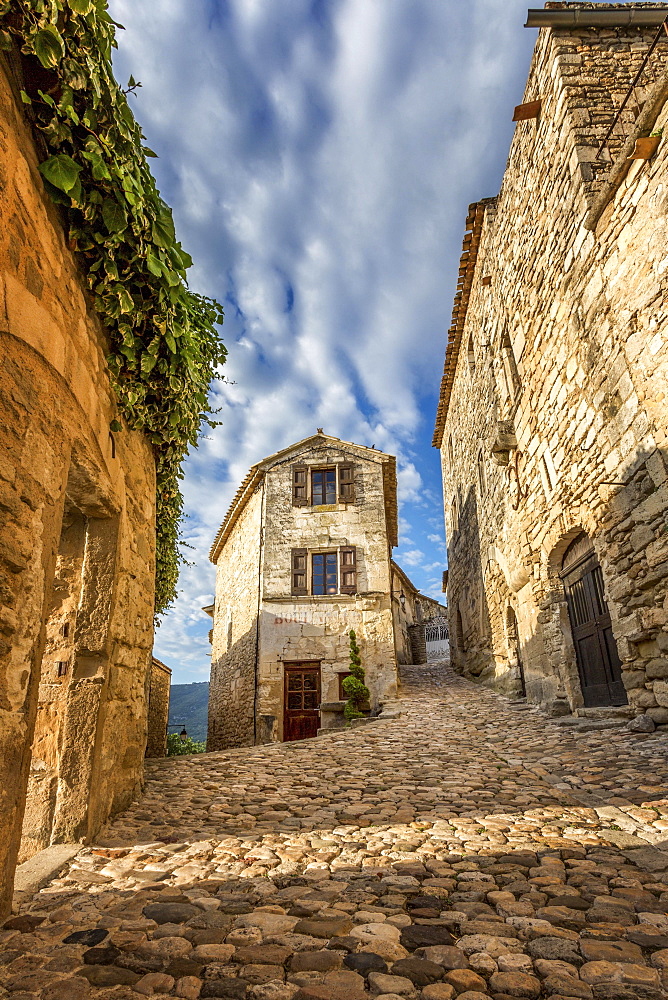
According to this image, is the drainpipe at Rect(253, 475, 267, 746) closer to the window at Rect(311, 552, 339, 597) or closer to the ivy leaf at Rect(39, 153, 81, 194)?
the window at Rect(311, 552, 339, 597)

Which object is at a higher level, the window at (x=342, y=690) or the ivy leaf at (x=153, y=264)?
the ivy leaf at (x=153, y=264)

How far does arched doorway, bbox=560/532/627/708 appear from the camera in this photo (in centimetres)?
631

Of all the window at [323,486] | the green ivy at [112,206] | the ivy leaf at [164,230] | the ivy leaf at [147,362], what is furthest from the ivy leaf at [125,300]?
the window at [323,486]

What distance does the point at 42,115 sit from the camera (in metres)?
2.16

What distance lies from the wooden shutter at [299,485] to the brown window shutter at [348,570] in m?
1.87

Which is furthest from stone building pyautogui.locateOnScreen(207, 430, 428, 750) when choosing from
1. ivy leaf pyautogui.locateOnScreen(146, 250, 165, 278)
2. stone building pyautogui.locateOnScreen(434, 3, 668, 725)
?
ivy leaf pyautogui.locateOnScreen(146, 250, 165, 278)

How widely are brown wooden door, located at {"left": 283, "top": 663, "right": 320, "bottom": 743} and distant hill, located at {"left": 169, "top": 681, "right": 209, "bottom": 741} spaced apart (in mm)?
41587

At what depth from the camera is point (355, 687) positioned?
38.5 ft

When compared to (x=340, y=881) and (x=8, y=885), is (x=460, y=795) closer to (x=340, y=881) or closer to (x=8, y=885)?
(x=340, y=881)

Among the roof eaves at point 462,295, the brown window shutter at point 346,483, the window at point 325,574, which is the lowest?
the window at point 325,574

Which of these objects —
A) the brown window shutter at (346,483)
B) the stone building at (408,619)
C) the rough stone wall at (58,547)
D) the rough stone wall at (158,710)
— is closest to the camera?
the rough stone wall at (58,547)

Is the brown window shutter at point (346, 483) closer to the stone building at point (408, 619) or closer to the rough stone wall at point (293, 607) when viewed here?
the rough stone wall at point (293, 607)

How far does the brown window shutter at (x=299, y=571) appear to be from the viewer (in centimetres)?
1350

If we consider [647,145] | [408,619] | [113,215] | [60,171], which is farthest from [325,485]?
[408,619]
